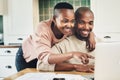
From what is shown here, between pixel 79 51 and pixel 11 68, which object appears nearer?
pixel 79 51

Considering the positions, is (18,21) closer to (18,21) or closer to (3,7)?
(18,21)

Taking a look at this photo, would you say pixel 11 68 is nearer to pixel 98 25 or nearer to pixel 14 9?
pixel 14 9

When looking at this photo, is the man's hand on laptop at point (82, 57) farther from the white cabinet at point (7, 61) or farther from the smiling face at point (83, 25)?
the white cabinet at point (7, 61)

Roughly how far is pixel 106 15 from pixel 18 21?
1.54m

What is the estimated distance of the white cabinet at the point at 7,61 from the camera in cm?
364

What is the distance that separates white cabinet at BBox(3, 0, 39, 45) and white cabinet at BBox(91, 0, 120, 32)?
110 centimetres

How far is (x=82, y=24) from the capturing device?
2172mm

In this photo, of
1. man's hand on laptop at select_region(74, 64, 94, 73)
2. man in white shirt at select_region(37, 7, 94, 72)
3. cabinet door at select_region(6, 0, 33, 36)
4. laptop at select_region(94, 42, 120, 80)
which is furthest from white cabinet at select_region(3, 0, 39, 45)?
laptop at select_region(94, 42, 120, 80)

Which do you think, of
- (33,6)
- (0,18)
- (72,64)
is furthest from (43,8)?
(72,64)

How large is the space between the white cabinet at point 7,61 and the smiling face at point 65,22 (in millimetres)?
1673

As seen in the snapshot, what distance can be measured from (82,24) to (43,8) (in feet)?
6.51

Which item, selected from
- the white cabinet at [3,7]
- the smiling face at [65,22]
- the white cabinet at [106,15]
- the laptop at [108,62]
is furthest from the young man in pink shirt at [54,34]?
the white cabinet at [3,7]

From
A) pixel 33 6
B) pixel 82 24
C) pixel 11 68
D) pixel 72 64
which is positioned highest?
pixel 33 6

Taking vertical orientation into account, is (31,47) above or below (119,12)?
below
